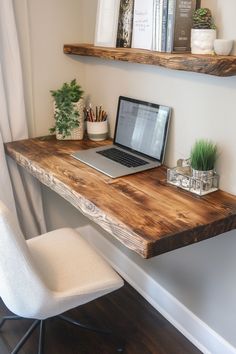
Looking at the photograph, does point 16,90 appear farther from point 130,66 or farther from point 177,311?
point 177,311

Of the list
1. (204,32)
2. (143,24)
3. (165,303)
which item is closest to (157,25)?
(143,24)

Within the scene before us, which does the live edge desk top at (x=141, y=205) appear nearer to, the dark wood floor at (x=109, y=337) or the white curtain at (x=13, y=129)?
the white curtain at (x=13, y=129)

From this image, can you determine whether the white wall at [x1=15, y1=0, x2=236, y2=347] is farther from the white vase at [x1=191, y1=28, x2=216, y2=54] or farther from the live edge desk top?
the live edge desk top

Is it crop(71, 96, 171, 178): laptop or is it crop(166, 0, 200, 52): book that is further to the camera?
crop(71, 96, 171, 178): laptop

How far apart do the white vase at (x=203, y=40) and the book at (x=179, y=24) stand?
8cm

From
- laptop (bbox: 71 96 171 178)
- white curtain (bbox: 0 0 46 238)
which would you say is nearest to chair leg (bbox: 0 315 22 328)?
white curtain (bbox: 0 0 46 238)

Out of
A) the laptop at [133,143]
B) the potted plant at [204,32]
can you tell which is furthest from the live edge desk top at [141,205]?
the potted plant at [204,32]

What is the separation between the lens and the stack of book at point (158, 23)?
143 centimetres

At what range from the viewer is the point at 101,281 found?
1.46 metres

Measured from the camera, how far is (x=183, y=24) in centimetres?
145

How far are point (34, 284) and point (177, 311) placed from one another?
2.92 feet

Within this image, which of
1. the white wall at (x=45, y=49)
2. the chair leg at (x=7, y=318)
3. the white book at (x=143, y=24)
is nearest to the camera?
the white book at (x=143, y=24)

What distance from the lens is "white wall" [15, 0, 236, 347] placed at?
145cm

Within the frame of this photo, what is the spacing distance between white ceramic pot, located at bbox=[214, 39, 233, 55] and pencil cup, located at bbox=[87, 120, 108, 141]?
2.85 ft
